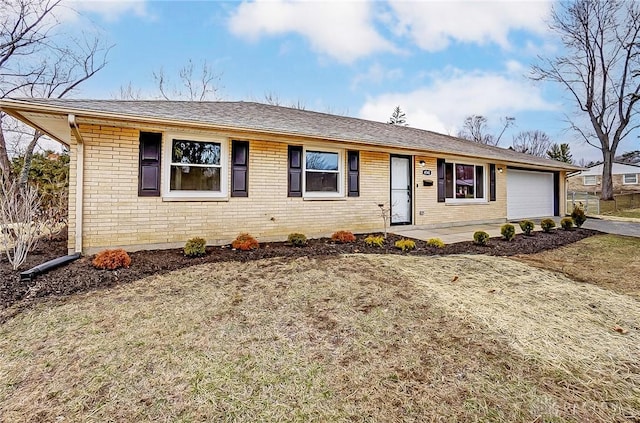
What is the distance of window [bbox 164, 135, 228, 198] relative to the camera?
262 inches

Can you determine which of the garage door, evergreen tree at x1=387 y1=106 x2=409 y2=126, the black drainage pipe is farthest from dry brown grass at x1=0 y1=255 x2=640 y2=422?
evergreen tree at x1=387 y1=106 x2=409 y2=126

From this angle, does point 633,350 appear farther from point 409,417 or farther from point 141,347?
point 141,347

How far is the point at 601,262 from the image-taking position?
20.3 feet

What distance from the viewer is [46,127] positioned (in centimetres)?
665

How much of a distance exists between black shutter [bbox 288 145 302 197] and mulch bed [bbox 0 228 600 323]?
4.54ft

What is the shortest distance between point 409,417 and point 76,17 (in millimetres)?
17700

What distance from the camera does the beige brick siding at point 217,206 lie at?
5902 mm

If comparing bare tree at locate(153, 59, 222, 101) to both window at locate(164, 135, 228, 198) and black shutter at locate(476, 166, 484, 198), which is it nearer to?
window at locate(164, 135, 228, 198)

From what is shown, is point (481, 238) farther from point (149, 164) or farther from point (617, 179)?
point (617, 179)

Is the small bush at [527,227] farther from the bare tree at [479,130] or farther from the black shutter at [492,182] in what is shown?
the bare tree at [479,130]

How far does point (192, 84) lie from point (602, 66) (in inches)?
1138

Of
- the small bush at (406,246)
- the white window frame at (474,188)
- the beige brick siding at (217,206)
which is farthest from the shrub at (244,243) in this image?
the white window frame at (474,188)

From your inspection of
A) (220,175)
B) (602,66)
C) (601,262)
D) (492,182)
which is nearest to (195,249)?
(220,175)

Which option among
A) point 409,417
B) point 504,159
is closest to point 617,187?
point 504,159
